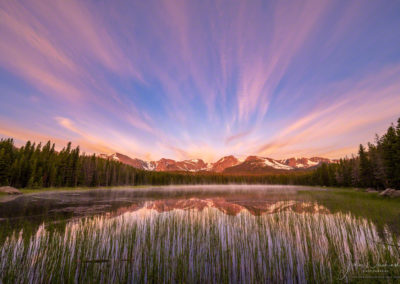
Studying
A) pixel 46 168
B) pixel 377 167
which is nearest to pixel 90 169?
pixel 46 168

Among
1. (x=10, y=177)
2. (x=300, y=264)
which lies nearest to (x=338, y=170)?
(x=300, y=264)

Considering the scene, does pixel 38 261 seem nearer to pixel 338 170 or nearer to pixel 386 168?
pixel 386 168

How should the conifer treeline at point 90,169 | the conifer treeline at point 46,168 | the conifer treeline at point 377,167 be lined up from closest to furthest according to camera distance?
the conifer treeline at point 377,167, the conifer treeline at point 90,169, the conifer treeline at point 46,168

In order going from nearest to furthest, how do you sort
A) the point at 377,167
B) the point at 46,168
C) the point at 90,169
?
the point at 377,167, the point at 46,168, the point at 90,169

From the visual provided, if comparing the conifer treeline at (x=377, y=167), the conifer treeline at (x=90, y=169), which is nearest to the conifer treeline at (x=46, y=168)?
the conifer treeline at (x=90, y=169)

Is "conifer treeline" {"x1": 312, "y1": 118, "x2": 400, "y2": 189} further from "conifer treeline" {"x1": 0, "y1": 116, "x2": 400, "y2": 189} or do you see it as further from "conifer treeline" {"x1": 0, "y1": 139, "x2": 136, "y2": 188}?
"conifer treeline" {"x1": 0, "y1": 139, "x2": 136, "y2": 188}

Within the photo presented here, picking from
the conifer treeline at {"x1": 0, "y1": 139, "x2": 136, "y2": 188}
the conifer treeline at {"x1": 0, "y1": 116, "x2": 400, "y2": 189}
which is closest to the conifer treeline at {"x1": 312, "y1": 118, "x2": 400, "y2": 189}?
the conifer treeline at {"x1": 0, "y1": 116, "x2": 400, "y2": 189}

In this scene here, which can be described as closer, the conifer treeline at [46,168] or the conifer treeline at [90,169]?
the conifer treeline at [90,169]

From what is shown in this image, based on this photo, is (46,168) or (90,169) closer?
(46,168)

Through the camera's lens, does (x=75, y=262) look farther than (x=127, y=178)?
No

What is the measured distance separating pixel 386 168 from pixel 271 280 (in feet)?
204

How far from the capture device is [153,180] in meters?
129

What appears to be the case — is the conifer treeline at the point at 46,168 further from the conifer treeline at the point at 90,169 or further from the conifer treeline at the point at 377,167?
the conifer treeline at the point at 377,167

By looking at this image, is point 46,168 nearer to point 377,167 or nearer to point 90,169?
point 90,169
